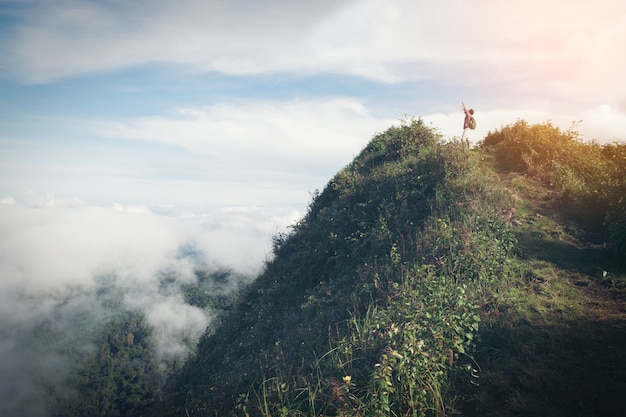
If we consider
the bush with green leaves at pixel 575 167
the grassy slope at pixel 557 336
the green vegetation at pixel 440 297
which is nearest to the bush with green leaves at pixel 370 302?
the green vegetation at pixel 440 297

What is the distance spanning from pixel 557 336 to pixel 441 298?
2.29 metres

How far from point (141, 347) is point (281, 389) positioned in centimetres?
22723

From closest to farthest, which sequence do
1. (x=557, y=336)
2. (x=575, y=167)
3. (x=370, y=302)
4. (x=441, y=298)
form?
(x=557, y=336) < (x=441, y=298) < (x=370, y=302) < (x=575, y=167)

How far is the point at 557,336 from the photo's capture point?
660 cm

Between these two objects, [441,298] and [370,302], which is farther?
[370,302]

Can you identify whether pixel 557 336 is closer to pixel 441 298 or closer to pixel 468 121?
pixel 441 298

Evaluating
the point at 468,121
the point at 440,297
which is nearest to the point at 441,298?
the point at 440,297

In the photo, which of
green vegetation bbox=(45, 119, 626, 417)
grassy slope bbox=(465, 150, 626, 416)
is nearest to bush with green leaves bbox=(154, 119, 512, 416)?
green vegetation bbox=(45, 119, 626, 417)

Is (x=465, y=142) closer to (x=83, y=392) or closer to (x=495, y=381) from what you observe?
(x=495, y=381)

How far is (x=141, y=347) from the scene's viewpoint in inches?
7667

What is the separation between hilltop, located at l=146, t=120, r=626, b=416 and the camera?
232 inches

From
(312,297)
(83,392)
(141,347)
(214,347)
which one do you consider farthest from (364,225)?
(141,347)

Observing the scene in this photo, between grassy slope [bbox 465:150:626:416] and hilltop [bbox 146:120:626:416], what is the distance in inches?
1.3

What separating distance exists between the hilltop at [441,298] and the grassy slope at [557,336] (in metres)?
0.03
